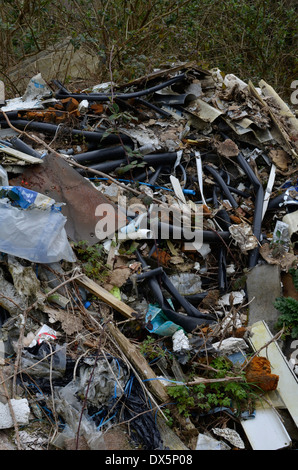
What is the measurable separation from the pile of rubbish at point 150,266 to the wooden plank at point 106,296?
12 millimetres

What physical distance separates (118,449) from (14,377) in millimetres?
809

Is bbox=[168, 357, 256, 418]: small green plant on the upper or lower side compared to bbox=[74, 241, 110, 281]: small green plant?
lower

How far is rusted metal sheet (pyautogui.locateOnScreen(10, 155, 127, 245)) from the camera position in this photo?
3701 mm

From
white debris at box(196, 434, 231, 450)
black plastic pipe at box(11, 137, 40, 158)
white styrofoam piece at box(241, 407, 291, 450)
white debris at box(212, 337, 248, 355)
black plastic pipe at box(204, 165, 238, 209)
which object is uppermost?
black plastic pipe at box(11, 137, 40, 158)

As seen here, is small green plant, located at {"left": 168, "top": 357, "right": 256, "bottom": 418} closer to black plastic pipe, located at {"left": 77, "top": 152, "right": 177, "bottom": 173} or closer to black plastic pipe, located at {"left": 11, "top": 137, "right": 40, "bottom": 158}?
black plastic pipe, located at {"left": 77, "top": 152, "right": 177, "bottom": 173}

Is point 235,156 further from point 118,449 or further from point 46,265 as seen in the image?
point 118,449

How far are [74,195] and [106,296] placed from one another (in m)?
1.02

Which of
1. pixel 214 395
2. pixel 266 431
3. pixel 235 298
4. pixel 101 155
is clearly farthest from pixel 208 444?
pixel 101 155

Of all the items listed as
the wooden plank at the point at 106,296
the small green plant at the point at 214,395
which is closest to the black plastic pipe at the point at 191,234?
the wooden plank at the point at 106,296

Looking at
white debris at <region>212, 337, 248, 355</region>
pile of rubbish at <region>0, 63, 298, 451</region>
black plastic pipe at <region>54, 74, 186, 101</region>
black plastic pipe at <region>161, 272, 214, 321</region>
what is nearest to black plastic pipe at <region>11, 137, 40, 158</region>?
pile of rubbish at <region>0, 63, 298, 451</region>

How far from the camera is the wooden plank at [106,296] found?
10.8 feet

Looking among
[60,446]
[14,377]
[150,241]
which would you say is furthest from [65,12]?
[60,446]

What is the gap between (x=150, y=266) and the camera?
3.62 m

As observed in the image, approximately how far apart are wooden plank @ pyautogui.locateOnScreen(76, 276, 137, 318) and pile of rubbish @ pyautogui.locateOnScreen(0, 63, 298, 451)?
1 cm
